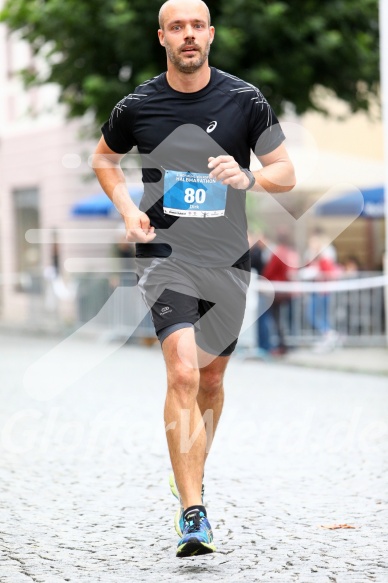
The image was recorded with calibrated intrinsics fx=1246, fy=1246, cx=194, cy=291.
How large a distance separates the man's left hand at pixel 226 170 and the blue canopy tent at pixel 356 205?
1318 cm

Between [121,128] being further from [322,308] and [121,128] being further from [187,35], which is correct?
[322,308]

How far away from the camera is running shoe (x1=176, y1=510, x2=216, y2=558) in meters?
4.31

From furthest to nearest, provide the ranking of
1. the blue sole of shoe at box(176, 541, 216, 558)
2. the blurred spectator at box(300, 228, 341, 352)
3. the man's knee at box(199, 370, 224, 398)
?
1. the blurred spectator at box(300, 228, 341, 352)
2. the man's knee at box(199, 370, 224, 398)
3. the blue sole of shoe at box(176, 541, 216, 558)

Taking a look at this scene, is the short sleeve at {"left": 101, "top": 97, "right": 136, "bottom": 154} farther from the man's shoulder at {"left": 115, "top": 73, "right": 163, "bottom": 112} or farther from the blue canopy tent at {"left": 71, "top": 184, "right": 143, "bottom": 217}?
the blue canopy tent at {"left": 71, "top": 184, "right": 143, "bottom": 217}

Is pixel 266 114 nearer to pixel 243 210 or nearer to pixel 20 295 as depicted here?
pixel 243 210

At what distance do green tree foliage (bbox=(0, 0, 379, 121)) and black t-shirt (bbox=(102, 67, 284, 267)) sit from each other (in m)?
12.4

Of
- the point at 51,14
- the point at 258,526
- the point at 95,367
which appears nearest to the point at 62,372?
the point at 95,367

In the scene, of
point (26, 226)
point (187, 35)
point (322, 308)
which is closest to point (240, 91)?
point (187, 35)

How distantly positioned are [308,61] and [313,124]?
1137 centimetres

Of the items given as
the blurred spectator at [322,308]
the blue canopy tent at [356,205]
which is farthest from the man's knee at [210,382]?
the blue canopy tent at [356,205]

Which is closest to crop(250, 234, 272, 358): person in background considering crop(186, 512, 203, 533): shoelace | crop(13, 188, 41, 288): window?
crop(186, 512, 203, 533): shoelace

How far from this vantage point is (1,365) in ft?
47.8

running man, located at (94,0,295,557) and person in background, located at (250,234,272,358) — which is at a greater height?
running man, located at (94,0,295,557)

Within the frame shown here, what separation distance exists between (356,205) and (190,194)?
46.1ft
